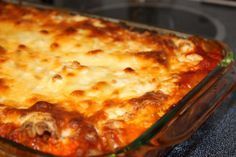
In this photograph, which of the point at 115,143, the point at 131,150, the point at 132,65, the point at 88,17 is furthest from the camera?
the point at 88,17

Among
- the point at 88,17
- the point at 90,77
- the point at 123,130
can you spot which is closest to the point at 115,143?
the point at 123,130

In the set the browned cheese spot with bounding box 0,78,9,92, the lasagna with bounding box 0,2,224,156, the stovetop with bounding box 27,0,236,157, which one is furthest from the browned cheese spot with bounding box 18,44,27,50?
the stovetop with bounding box 27,0,236,157

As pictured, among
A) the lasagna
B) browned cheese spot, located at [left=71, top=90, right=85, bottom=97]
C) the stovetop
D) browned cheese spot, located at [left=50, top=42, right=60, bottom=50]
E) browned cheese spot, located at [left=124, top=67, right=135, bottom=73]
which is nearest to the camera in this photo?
the lasagna

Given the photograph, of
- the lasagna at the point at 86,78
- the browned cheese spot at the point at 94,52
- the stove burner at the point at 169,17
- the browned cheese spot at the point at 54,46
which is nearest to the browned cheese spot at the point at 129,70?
the lasagna at the point at 86,78

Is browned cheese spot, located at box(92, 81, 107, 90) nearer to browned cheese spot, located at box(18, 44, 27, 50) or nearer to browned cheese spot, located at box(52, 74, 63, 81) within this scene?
browned cheese spot, located at box(52, 74, 63, 81)

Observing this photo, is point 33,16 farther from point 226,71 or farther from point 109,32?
point 226,71

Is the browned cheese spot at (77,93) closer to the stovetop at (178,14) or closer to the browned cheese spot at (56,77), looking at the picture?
the browned cheese spot at (56,77)

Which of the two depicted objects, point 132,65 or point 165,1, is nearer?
point 132,65
